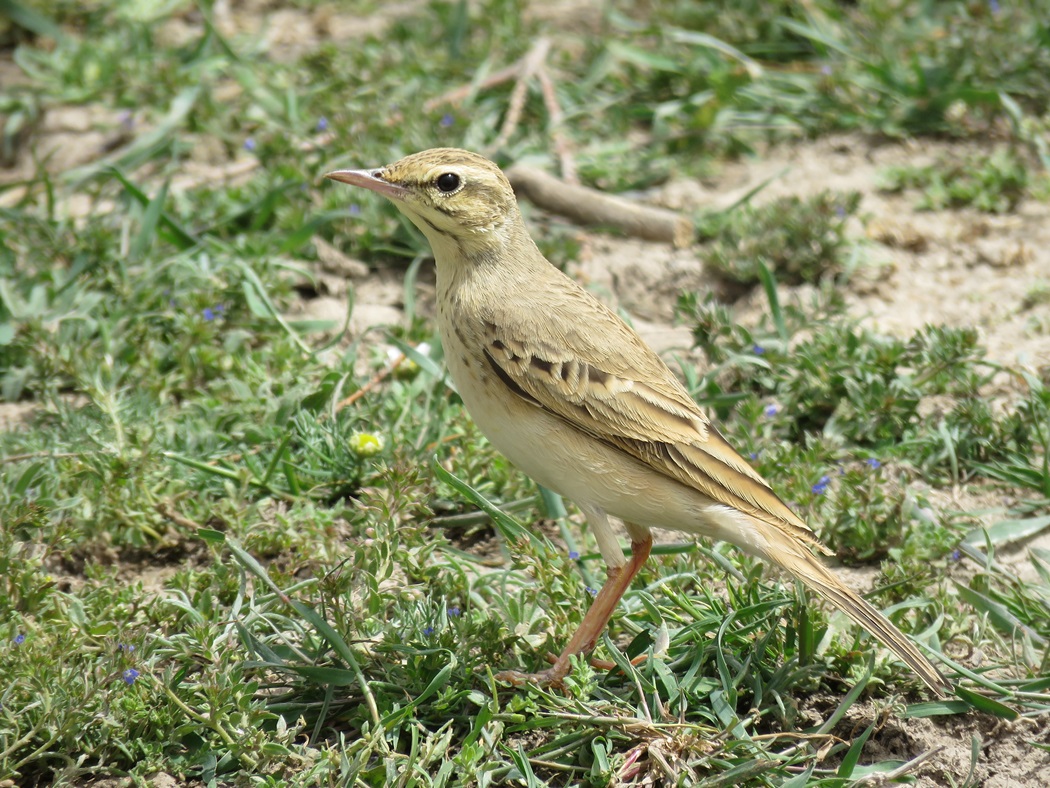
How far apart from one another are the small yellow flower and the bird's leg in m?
1.27

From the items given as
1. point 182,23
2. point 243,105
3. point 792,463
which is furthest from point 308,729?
point 182,23

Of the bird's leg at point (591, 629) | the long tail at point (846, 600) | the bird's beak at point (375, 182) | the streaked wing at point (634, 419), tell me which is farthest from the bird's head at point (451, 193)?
the long tail at point (846, 600)

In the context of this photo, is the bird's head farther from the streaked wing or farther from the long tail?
the long tail

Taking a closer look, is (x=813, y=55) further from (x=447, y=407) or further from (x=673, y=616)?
(x=673, y=616)

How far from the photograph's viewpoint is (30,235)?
21.6 feet

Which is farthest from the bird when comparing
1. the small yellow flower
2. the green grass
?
the small yellow flower

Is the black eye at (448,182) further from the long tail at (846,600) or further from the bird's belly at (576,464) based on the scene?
the long tail at (846,600)

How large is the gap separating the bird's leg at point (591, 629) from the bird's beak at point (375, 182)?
5.39 ft

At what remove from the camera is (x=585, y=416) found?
14.6 feet

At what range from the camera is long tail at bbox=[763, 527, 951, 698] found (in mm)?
4055

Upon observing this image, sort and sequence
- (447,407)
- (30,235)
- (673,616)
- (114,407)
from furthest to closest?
(30,235) < (447,407) < (114,407) < (673,616)

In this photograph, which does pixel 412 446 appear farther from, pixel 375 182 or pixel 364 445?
pixel 375 182

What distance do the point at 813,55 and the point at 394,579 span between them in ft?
17.9

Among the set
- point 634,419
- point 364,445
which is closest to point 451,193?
point 634,419
